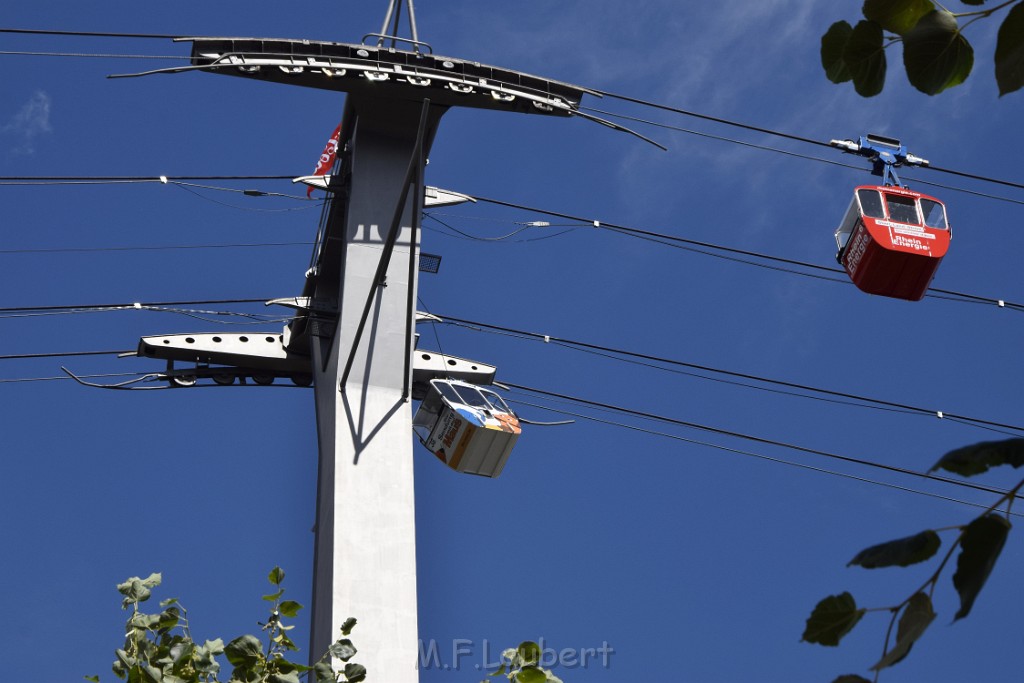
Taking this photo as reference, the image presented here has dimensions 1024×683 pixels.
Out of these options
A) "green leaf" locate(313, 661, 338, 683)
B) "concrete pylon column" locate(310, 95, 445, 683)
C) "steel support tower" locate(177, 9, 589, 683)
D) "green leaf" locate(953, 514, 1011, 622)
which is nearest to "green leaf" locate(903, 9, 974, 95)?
"green leaf" locate(953, 514, 1011, 622)

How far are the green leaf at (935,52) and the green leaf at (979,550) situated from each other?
921 mm

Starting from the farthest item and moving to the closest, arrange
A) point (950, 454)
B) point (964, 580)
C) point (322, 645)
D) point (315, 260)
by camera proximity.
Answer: point (315, 260) → point (322, 645) → point (950, 454) → point (964, 580)

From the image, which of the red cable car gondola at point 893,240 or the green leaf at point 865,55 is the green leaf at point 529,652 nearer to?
the green leaf at point 865,55

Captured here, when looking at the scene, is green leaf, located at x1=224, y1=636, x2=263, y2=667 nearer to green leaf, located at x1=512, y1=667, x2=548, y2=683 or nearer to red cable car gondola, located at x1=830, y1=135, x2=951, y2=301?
green leaf, located at x1=512, y1=667, x2=548, y2=683

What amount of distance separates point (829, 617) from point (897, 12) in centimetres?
122

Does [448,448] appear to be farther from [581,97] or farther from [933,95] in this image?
[933,95]

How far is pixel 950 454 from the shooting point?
8.87 ft

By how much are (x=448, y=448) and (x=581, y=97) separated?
5.24 metres

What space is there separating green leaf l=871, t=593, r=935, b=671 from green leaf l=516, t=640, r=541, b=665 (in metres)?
5.18

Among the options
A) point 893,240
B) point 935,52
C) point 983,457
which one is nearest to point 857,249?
point 893,240

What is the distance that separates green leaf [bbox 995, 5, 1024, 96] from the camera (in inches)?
114

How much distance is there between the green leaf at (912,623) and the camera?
248 centimetres

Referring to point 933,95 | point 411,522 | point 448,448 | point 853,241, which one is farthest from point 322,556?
point 933,95

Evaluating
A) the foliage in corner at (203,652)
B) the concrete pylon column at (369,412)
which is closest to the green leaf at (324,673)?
the foliage in corner at (203,652)
